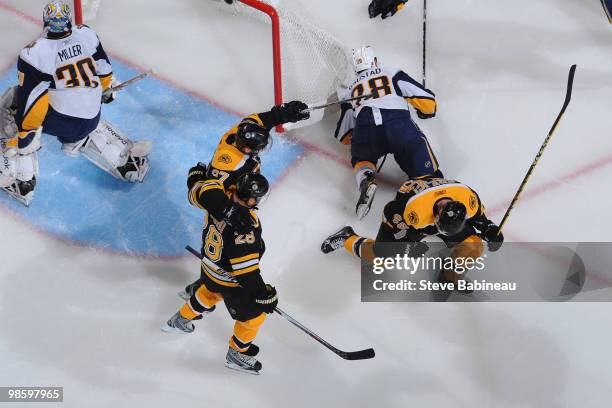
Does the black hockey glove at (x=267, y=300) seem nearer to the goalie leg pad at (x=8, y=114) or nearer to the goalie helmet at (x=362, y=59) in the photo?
the goalie helmet at (x=362, y=59)

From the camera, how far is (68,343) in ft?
11.5

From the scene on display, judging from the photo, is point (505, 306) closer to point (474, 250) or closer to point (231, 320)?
point (474, 250)

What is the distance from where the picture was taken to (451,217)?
124 inches

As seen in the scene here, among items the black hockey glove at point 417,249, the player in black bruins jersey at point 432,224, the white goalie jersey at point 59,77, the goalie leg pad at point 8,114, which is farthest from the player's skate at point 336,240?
the goalie leg pad at point 8,114

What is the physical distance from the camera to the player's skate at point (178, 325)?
11.2 ft

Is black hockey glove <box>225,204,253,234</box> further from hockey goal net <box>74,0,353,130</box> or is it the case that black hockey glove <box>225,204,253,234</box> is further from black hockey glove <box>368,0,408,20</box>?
black hockey glove <box>368,0,408,20</box>

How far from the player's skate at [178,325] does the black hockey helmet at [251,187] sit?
0.79 meters

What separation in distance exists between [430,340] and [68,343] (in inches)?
63.6

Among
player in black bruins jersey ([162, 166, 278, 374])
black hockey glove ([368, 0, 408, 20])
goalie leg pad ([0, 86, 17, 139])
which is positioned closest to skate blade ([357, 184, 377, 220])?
player in black bruins jersey ([162, 166, 278, 374])

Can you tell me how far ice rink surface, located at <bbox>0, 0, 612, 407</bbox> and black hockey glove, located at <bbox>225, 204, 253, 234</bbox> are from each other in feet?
2.59

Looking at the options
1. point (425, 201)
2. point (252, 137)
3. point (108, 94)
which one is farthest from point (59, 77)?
point (425, 201)

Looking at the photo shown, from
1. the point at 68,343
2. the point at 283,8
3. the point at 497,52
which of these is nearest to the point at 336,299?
the point at 68,343

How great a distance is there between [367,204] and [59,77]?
5.04ft

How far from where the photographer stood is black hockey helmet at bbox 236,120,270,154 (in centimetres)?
322
